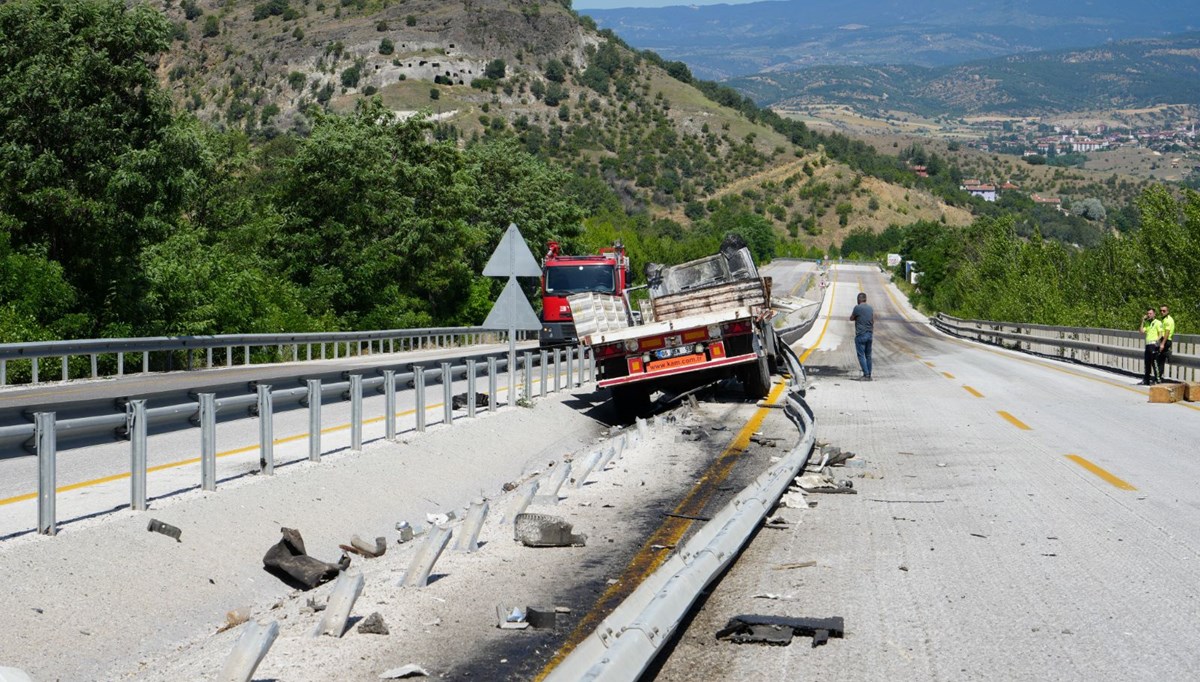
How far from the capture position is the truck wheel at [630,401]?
1959 centimetres

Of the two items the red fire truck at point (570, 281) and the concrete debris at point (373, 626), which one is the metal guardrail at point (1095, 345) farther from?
A: the concrete debris at point (373, 626)

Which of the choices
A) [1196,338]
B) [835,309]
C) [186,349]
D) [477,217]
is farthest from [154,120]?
[835,309]

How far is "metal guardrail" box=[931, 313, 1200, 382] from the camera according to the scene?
92.0 feet

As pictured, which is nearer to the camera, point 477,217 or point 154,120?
point 154,120

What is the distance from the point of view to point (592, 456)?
42.4 ft

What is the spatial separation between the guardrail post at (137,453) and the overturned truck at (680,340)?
1075 cm

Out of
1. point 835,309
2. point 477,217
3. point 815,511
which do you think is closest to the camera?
point 815,511

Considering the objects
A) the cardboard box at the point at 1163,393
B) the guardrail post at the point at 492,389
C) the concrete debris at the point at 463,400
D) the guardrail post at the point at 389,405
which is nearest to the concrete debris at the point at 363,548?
the guardrail post at the point at 389,405

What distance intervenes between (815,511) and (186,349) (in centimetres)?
2200

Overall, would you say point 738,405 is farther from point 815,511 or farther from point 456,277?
point 456,277

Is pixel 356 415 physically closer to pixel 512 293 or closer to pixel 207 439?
pixel 207 439

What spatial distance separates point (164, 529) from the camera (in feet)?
27.2

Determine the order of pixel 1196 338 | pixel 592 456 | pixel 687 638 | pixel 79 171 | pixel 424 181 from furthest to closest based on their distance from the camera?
pixel 424 181 → pixel 79 171 → pixel 1196 338 → pixel 592 456 → pixel 687 638

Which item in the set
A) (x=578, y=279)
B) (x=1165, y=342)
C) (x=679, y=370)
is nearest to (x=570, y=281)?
(x=578, y=279)
